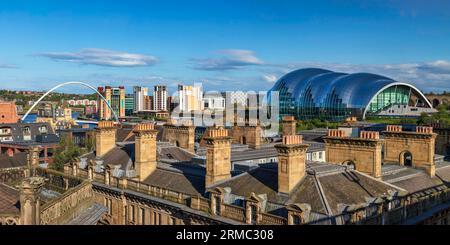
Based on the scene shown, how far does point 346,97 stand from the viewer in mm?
143125

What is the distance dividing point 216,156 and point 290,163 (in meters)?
6.24

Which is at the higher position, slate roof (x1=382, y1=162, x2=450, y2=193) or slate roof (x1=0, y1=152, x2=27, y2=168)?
slate roof (x1=382, y1=162, x2=450, y2=193)

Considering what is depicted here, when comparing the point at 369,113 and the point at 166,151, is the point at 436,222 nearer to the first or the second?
the point at 166,151

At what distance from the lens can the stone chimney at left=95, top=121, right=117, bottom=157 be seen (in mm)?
40031

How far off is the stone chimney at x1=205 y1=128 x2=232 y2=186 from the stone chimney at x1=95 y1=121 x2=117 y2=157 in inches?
571

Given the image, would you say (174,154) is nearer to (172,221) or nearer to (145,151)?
(145,151)

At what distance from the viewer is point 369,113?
141500 mm

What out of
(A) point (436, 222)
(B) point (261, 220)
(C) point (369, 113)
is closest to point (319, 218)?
(B) point (261, 220)

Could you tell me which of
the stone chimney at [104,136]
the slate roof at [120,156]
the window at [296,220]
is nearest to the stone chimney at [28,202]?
the window at [296,220]

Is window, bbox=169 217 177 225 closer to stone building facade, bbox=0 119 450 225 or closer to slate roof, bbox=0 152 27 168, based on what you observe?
stone building facade, bbox=0 119 450 225

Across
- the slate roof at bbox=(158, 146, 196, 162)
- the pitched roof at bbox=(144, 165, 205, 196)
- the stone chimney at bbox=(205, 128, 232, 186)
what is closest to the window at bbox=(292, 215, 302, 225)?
the stone chimney at bbox=(205, 128, 232, 186)

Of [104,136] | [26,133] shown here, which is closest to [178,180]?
[104,136]

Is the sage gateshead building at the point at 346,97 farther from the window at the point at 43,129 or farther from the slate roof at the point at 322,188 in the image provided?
the slate roof at the point at 322,188
